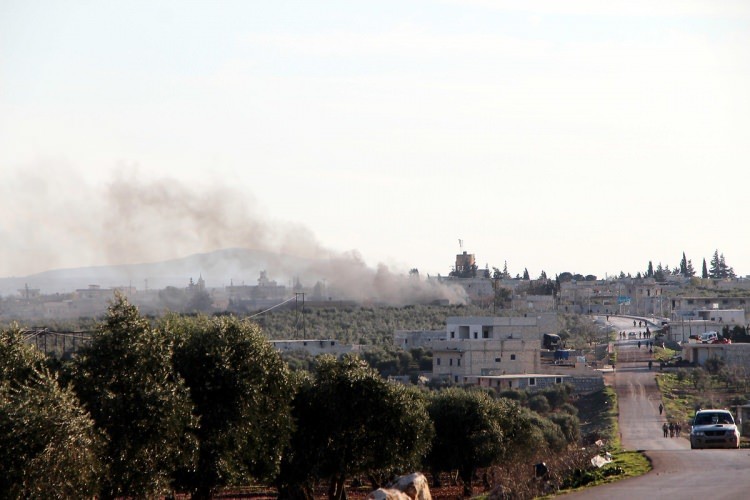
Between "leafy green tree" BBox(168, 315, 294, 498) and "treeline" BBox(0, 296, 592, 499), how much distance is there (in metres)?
0.03

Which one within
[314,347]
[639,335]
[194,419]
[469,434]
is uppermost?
[639,335]

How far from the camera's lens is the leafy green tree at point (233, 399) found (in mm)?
28531

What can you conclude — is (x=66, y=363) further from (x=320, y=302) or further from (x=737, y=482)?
(x=320, y=302)

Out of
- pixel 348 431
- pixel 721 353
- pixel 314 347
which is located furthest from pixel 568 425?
pixel 314 347

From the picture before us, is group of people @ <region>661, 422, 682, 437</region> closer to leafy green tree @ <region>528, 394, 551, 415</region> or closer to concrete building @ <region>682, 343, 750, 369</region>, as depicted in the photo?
leafy green tree @ <region>528, 394, 551, 415</region>

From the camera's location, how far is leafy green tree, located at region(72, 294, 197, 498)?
25.9 m

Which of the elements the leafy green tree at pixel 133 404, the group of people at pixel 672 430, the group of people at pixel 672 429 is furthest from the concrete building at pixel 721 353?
the leafy green tree at pixel 133 404

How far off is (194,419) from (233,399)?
200 cm

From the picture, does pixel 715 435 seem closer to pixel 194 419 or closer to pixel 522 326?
pixel 194 419

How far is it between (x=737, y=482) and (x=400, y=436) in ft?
46.9

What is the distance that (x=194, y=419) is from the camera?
89.4 ft

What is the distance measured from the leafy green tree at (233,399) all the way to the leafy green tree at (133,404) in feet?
3.50

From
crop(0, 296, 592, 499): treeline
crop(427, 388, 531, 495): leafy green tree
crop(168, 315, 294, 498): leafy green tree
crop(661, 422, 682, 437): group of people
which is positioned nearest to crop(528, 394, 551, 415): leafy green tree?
crop(661, 422, 682, 437): group of people

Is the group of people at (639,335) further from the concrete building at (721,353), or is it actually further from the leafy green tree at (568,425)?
the leafy green tree at (568,425)
